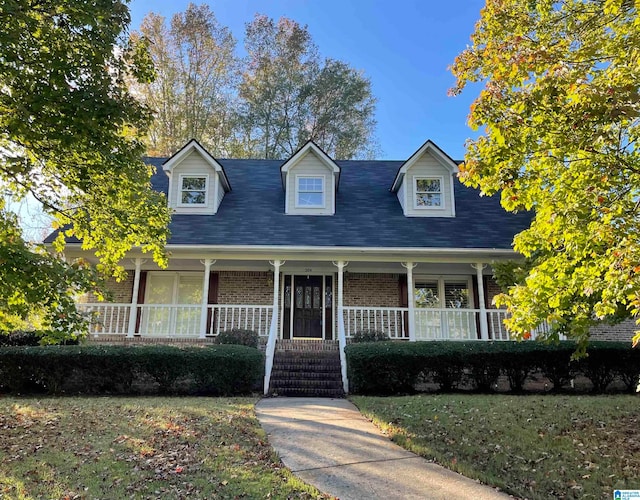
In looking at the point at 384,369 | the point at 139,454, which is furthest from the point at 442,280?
the point at 139,454

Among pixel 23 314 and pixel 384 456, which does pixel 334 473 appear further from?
pixel 23 314

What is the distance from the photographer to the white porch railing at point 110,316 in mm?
13023

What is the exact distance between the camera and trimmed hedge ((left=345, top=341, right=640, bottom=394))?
9.83 meters

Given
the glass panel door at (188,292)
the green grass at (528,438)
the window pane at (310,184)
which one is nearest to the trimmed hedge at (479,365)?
the green grass at (528,438)

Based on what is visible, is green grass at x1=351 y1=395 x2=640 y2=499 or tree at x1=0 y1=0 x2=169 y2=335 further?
tree at x1=0 y1=0 x2=169 y2=335

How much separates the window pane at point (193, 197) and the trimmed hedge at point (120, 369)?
6.80 metres

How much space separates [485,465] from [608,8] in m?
5.37

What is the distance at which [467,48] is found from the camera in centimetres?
661

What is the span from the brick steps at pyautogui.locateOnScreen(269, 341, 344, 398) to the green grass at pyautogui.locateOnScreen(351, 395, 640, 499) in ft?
5.83

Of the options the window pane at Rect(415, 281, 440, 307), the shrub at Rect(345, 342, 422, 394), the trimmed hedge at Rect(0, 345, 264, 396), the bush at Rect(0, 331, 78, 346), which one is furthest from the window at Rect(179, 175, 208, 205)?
the shrub at Rect(345, 342, 422, 394)

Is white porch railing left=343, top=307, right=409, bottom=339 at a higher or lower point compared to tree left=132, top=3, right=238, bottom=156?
lower

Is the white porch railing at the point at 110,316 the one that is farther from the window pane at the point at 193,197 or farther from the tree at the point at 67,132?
the tree at the point at 67,132

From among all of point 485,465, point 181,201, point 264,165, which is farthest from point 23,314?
point 264,165

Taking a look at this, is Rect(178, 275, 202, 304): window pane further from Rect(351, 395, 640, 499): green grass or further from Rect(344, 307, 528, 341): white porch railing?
Rect(351, 395, 640, 499): green grass
